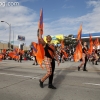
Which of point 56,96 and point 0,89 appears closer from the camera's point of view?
point 56,96

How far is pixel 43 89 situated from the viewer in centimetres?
648

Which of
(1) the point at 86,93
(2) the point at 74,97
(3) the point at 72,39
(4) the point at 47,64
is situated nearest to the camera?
(2) the point at 74,97

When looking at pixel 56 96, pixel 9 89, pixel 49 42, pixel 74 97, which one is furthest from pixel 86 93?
pixel 9 89

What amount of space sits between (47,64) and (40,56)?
2.61 feet

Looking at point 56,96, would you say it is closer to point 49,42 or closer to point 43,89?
point 43,89

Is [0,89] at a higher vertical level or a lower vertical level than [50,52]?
lower

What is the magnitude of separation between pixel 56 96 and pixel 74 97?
1.67 ft

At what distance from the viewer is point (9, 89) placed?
6496 millimetres

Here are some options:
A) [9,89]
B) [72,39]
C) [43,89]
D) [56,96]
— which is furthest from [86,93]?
[72,39]

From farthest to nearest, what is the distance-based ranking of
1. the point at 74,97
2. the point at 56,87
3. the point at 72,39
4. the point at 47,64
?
the point at 72,39, the point at 56,87, the point at 47,64, the point at 74,97

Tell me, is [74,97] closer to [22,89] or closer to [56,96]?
[56,96]

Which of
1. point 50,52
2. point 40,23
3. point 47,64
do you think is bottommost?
point 47,64

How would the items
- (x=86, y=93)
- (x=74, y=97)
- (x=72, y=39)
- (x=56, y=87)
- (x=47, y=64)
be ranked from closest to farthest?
1. (x=74, y=97)
2. (x=86, y=93)
3. (x=47, y=64)
4. (x=56, y=87)
5. (x=72, y=39)

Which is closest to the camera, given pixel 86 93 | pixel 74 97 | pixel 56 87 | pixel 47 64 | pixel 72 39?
pixel 74 97
